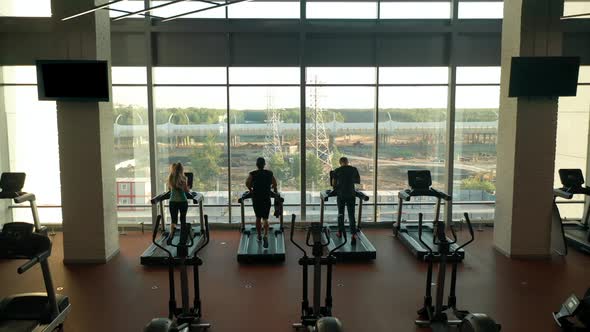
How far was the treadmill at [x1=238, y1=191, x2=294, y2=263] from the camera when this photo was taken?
274 inches

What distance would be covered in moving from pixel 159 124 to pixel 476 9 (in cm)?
650

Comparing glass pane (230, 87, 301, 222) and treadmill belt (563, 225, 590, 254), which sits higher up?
glass pane (230, 87, 301, 222)

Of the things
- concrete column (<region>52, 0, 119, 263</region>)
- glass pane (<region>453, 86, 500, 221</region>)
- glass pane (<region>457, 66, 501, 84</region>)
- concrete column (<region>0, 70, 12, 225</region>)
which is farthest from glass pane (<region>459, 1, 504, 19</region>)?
concrete column (<region>0, 70, 12, 225</region>)

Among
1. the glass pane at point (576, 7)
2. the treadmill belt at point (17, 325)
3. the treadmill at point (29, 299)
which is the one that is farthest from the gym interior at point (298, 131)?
the treadmill belt at point (17, 325)

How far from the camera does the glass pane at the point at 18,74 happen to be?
860cm

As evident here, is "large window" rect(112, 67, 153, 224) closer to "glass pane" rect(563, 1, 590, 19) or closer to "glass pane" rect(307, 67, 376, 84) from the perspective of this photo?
"glass pane" rect(307, 67, 376, 84)

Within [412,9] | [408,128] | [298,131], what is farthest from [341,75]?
[412,9]

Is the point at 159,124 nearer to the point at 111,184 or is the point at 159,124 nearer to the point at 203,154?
the point at 203,154

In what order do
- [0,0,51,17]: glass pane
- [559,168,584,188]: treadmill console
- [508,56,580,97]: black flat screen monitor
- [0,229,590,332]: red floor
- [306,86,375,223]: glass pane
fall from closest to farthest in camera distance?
[0,229,590,332]: red floor < [508,56,580,97]: black flat screen monitor < [559,168,584,188]: treadmill console < [0,0,51,17]: glass pane < [306,86,375,223]: glass pane

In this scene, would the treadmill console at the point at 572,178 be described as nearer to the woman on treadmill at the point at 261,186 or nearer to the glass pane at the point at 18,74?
the woman on treadmill at the point at 261,186

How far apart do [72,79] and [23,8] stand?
3.20 m

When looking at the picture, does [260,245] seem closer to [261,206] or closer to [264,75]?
[261,206]

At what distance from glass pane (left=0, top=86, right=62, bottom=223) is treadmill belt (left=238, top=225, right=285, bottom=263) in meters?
3.91

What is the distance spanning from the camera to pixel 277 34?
8.73 meters
